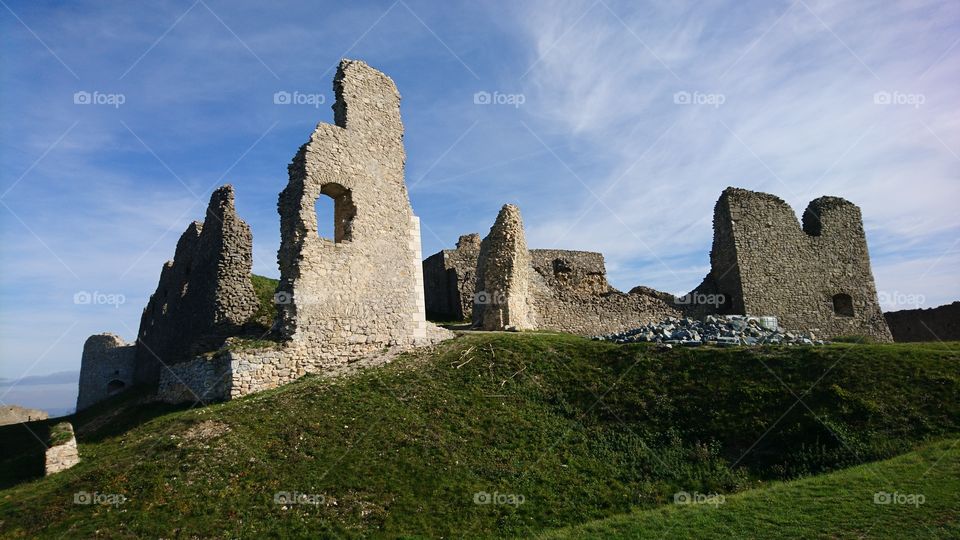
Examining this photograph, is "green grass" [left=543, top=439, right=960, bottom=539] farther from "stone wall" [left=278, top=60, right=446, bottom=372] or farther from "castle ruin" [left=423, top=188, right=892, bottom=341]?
"castle ruin" [left=423, top=188, right=892, bottom=341]

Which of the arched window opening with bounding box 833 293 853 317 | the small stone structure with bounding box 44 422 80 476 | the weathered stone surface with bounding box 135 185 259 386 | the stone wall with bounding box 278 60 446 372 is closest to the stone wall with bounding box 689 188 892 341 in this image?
the arched window opening with bounding box 833 293 853 317

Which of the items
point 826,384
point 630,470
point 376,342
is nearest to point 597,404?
point 630,470

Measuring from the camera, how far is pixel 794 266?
27.5 metres

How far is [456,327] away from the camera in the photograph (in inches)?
945

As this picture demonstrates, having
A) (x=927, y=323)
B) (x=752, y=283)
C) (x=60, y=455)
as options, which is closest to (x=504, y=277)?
(x=752, y=283)

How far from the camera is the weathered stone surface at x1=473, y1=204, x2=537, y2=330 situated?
70.2 feet

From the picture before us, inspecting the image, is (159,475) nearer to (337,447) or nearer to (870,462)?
(337,447)

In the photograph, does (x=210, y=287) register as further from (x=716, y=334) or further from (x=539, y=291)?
(x=716, y=334)

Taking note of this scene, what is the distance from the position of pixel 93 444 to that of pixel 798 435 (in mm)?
14417

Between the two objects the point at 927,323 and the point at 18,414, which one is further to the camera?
the point at 927,323

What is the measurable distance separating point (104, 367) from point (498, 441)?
27136 mm

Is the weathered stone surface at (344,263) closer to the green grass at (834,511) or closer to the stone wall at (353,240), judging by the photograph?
the stone wall at (353,240)

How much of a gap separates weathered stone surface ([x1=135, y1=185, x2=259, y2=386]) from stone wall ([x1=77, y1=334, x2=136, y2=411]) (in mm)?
6989

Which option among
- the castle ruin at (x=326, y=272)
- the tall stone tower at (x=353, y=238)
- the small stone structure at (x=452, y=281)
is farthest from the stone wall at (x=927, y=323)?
the tall stone tower at (x=353, y=238)
